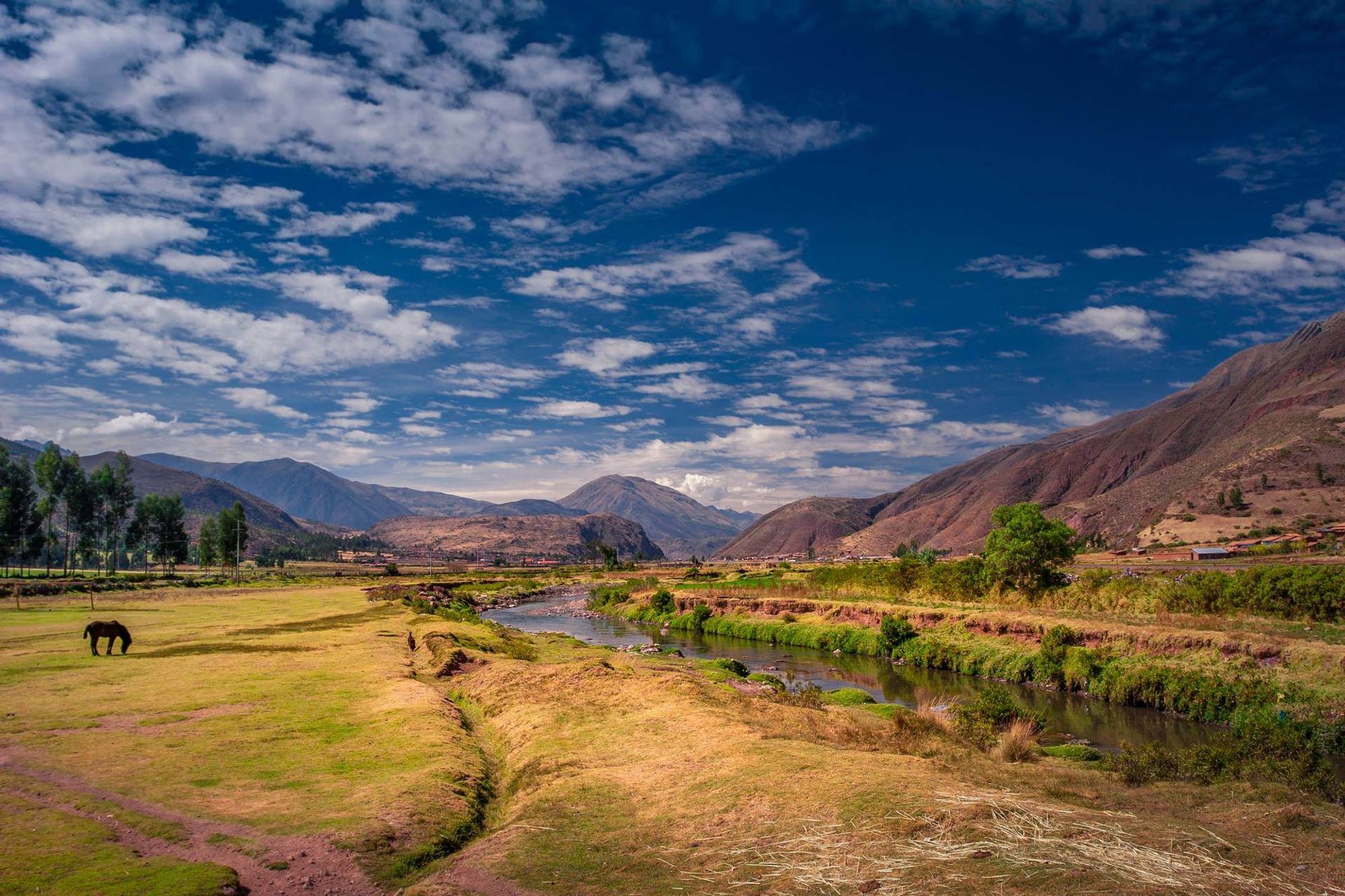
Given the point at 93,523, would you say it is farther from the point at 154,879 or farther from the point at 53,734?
the point at 154,879

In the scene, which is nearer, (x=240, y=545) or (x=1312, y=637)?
(x=1312, y=637)

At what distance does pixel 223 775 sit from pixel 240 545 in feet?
514

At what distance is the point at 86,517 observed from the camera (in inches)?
5015

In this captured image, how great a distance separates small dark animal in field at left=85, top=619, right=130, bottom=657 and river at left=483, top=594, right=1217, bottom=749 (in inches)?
1291

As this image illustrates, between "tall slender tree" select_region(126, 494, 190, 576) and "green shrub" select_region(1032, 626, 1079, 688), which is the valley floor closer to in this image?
"green shrub" select_region(1032, 626, 1079, 688)

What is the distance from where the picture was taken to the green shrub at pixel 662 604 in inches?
3113

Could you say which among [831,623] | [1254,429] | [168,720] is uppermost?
[1254,429]

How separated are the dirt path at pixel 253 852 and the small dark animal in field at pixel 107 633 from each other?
917 inches

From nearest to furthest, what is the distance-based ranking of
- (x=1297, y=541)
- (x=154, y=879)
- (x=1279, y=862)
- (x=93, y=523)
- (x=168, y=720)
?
(x=1279, y=862), (x=154, y=879), (x=168, y=720), (x=1297, y=541), (x=93, y=523)

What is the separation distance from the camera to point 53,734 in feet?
60.0

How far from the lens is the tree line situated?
111750mm

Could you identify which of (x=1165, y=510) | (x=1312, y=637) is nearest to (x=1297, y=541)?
(x=1165, y=510)

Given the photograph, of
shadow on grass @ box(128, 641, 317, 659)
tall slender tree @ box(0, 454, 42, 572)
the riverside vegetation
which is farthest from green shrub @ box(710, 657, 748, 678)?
tall slender tree @ box(0, 454, 42, 572)

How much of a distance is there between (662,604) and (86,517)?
392ft
